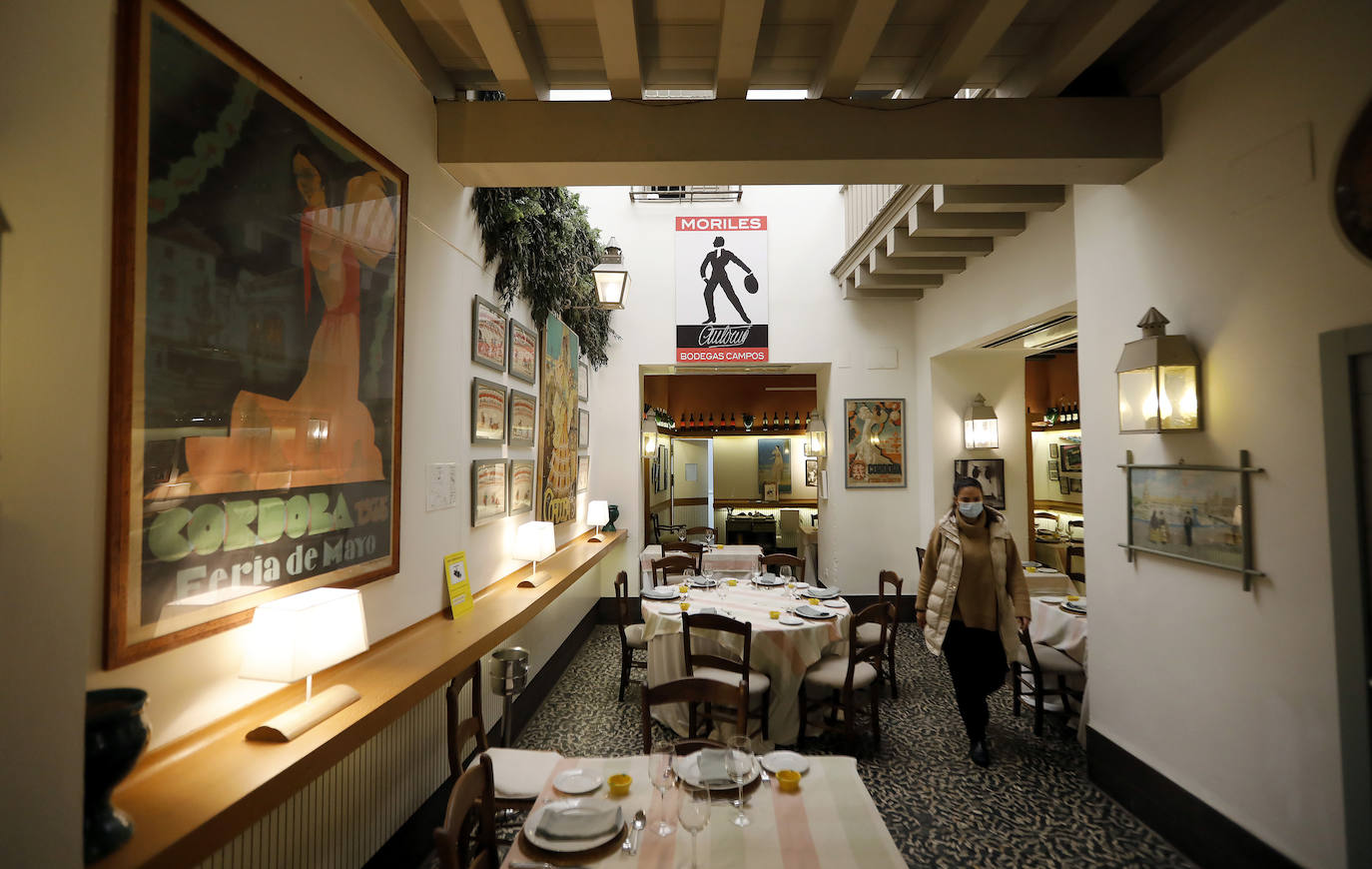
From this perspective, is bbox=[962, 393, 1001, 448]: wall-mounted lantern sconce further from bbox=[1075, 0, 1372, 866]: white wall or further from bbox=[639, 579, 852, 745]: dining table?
bbox=[1075, 0, 1372, 866]: white wall

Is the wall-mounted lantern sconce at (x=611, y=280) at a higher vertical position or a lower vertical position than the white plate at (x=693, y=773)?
higher

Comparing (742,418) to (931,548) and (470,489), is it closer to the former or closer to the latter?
(931,548)

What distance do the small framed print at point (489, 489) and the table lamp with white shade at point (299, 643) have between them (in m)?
1.70

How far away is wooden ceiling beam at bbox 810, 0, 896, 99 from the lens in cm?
249

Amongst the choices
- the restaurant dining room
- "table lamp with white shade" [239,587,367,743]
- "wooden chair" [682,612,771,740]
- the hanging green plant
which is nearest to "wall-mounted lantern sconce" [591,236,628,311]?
the restaurant dining room

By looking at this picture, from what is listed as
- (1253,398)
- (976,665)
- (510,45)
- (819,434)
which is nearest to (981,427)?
(819,434)

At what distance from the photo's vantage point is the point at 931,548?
400cm

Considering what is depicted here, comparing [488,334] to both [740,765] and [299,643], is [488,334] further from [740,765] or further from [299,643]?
[740,765]

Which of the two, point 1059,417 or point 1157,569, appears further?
point 1059,417

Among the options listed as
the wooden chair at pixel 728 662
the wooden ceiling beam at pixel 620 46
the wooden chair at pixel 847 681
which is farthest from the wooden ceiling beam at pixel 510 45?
the wooden chair at pixel 847 681

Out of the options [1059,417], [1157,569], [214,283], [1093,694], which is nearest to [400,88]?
[214,283]

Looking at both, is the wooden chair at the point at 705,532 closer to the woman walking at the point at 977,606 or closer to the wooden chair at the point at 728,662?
the wooden chair at the point at 728,662

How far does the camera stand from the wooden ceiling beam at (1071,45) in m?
2.49

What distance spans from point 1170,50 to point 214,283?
406cm
